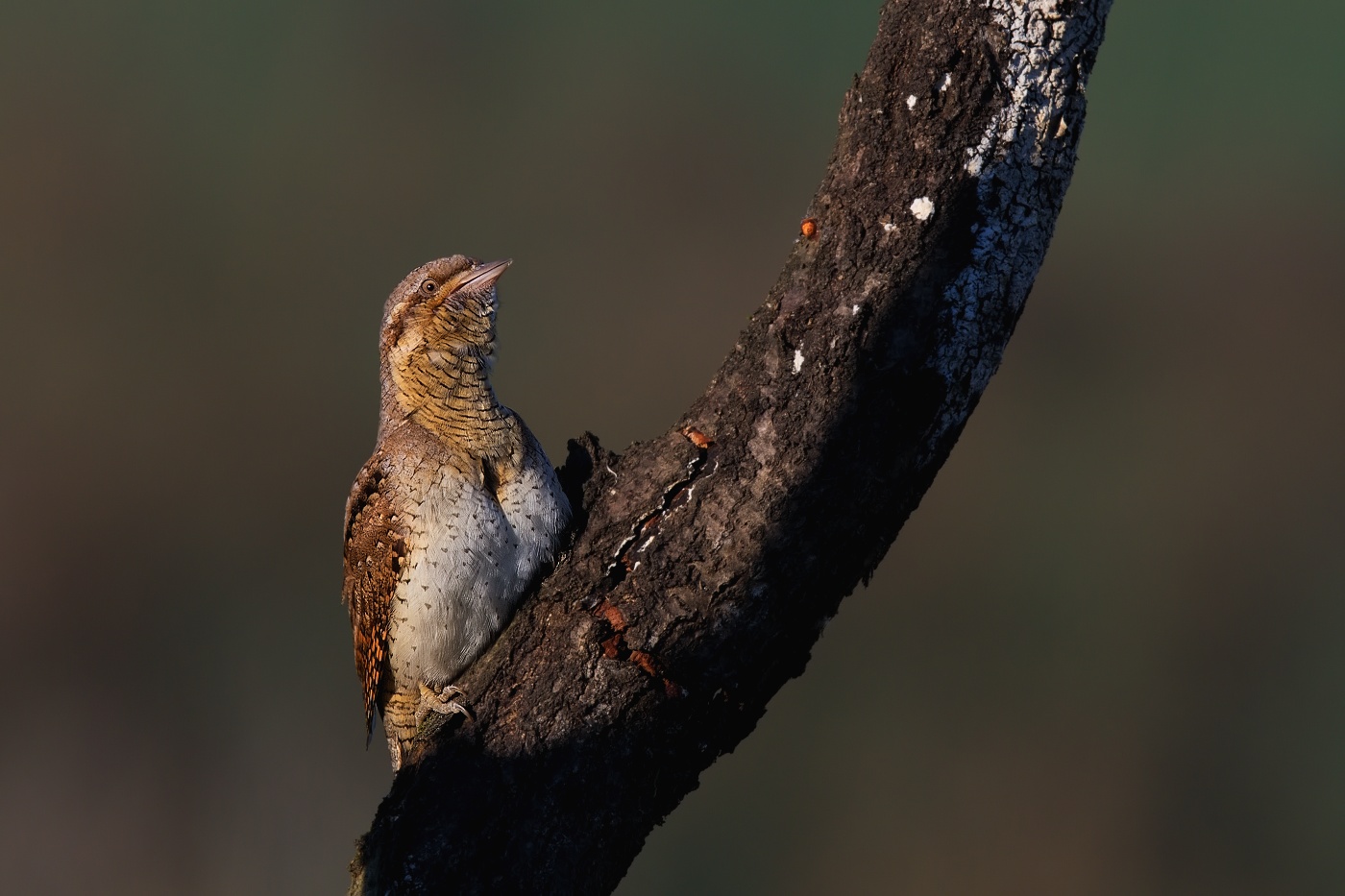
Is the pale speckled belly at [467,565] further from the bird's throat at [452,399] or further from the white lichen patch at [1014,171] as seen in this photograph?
the white lichen patch at [1014,171]

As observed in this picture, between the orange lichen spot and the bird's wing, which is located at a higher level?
the orange lichen spot

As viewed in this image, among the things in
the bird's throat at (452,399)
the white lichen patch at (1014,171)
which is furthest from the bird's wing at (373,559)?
the white lichen patch at (1014,171)

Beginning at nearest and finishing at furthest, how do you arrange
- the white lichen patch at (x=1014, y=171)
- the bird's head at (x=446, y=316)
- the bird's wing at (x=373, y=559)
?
the white lichen patch at (x=1014, y=171), the bird's wing at (x=373, y=559), the bird's head at (x=446, y=316)

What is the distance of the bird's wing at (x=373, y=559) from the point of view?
10.1 ft

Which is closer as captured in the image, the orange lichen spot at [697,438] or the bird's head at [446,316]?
the orange lichen spot at [697,438]

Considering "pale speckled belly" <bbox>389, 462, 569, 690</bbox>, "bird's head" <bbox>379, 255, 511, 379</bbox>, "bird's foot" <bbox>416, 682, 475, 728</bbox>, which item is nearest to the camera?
"bird's foot" <bbox>416, 682, 475, 728</bbox>

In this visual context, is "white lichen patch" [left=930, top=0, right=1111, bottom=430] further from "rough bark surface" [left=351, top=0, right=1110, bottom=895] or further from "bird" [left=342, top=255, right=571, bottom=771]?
"bird" [left=342, top=255, right=571, bottom=771]

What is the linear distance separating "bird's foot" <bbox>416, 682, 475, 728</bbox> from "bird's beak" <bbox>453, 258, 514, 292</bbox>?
1.11 metres

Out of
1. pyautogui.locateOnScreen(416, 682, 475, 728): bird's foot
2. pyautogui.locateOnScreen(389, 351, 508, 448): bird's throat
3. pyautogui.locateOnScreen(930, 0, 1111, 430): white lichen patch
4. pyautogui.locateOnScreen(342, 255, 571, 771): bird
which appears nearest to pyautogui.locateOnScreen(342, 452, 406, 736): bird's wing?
pyautogui.locateOnScreen(342, 255, 571, 771): bird

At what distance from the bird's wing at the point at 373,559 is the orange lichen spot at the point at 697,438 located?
867 millimetres

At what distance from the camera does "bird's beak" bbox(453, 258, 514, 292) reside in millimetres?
3238

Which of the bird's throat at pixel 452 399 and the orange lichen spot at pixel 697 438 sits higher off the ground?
the orange lichen spot at pixel 697 438

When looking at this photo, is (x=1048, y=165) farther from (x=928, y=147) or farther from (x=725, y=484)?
(x=725, y=484)

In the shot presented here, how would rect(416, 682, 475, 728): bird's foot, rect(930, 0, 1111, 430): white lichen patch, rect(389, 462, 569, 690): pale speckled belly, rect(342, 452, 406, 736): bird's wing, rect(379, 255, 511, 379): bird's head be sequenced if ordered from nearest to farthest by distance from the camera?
rect(930, 0, 1111, 430): white lichen patch
rect(416, 682, 475, 728): bird's foot
rect(389, 462, 569, 690): pale speckled belly
rect(342, 452, 406, 736): bird's wing
rect(379, 255, 511, 379): bird's head
